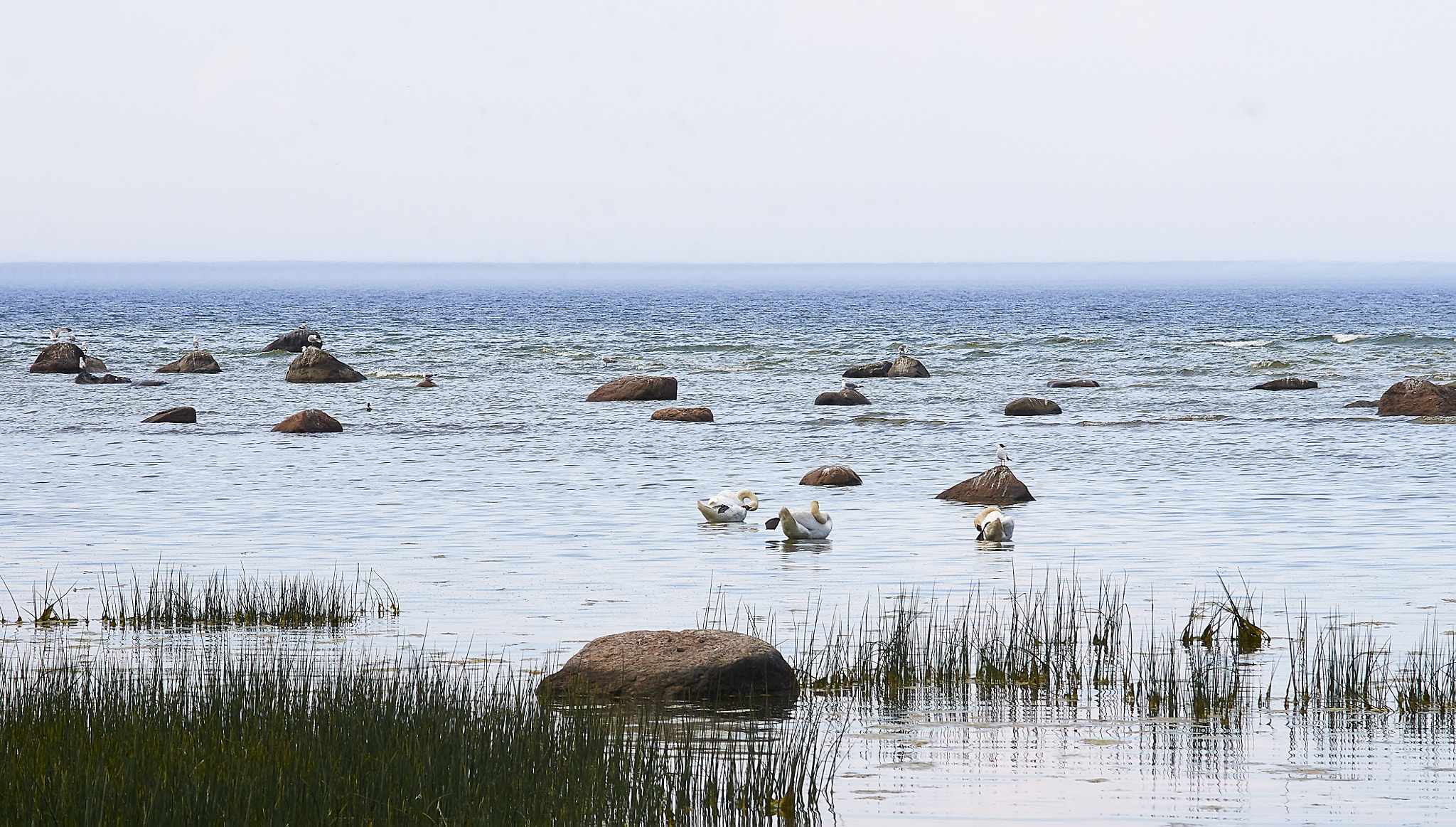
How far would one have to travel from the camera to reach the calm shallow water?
322 inches

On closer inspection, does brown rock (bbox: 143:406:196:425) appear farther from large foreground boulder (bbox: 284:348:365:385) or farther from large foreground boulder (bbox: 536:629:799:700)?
large foreground boulder (bbox: 536:629:799:700)

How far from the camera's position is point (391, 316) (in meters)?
114

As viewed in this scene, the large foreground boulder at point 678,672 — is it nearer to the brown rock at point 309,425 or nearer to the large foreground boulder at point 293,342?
the brown rock at point 309,425

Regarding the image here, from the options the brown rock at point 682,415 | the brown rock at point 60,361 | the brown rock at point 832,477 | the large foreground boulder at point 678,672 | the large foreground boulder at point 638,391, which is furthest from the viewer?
the brown rock at point 60,361

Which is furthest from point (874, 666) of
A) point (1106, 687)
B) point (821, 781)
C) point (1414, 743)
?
point (1414, 743)

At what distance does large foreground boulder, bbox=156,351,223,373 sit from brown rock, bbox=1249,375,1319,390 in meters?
34.9

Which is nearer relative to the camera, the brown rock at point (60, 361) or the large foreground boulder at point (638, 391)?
the large foreground boulder at point (638, 391)

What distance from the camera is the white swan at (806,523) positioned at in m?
16.7

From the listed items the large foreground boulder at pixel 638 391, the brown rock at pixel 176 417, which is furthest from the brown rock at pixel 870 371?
the brown rock at pixel 176 417

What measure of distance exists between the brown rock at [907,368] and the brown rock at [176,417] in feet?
78.0

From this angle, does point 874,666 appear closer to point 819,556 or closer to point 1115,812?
point 1115,812

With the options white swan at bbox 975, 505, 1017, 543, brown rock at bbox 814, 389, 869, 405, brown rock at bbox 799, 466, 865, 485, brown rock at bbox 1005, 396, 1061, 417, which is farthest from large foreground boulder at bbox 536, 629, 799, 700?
brown rock at bbox 814, 389, 869, 405

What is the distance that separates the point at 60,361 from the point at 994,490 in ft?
136

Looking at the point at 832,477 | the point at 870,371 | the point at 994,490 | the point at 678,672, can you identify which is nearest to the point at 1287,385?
the point at 870,371
